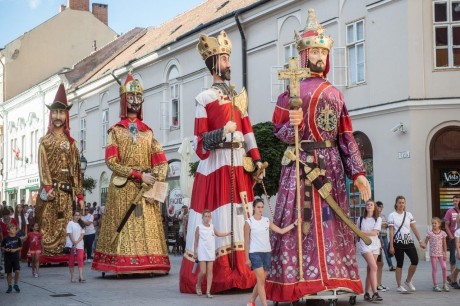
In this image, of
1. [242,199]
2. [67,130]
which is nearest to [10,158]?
[67,130]

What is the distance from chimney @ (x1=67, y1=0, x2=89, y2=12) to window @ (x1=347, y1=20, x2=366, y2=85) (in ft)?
119

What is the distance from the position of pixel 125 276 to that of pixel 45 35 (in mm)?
42153

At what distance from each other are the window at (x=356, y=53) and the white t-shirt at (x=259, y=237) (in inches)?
535

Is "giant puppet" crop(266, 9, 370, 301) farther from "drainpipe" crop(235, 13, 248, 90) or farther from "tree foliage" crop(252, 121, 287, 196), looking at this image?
"drainpipe" crop(235, 13, 248, 90)

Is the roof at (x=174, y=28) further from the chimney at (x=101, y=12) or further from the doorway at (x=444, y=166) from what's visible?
the chimney at (x=101, y=12)

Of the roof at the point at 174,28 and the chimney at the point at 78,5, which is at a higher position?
the chimney at the point at 78,5

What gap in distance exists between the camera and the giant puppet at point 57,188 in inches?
748

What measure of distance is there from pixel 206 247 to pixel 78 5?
4743cm

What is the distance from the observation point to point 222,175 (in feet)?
39.4

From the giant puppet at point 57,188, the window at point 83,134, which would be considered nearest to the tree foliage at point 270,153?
the giant puppet at point 57,188

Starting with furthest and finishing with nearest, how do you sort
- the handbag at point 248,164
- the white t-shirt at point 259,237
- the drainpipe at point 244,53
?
1. the drainpipe at point 244,53
2. the handbag at point 248,164
3. the white t-shirt at point 259,237

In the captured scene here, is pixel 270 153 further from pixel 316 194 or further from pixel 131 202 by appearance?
pixel 316 194

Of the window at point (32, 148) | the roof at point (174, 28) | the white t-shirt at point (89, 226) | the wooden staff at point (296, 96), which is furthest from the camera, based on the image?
the window at point (32, 148)

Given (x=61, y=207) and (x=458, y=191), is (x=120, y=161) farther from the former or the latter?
(x=458, y=191)
